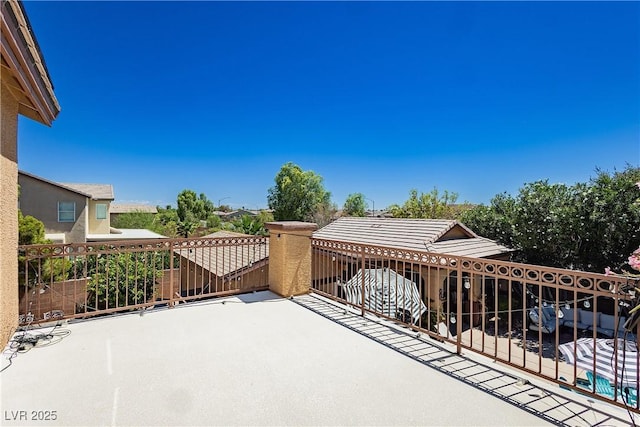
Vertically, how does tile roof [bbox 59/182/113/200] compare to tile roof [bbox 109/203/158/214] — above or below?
above

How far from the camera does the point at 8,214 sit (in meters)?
3.77

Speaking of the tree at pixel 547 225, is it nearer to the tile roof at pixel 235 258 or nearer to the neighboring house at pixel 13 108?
the tile roof at pixel 235 258

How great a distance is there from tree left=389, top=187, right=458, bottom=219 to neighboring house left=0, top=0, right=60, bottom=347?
23739mm

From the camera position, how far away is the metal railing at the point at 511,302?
8.64 ft

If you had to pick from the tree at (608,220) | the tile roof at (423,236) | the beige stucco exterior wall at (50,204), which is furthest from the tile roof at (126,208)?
the tree at (608,220)

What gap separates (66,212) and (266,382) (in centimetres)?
2527

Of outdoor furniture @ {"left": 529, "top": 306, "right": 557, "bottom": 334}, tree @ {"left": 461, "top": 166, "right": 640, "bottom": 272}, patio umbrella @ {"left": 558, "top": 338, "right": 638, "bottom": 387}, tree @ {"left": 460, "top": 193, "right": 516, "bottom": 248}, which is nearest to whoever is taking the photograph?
patio umbrella @ {"left": 558, "top": 338, "right": 638, "bottom": 387}

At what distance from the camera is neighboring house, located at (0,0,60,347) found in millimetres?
2754

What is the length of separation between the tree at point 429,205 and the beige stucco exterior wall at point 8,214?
24041mm

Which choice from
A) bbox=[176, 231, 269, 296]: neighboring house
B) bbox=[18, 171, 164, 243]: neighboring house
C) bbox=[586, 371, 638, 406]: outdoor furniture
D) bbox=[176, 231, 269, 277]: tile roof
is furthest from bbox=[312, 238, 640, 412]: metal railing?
bbox=[18, 171, 164, 243]: neighboring house

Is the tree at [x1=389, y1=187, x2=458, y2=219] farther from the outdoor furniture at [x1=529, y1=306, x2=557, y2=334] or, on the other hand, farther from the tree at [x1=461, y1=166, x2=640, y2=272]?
the outdoor furniture at [x1=529, y1=306, x2=557, y2=334]

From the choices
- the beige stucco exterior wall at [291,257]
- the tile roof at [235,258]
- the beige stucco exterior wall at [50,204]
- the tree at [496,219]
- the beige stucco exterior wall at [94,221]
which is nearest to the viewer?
the beige stucco exterior wall at [291,257]

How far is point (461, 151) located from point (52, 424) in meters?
42.0

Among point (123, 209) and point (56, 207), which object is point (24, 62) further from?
point (123, 209)
